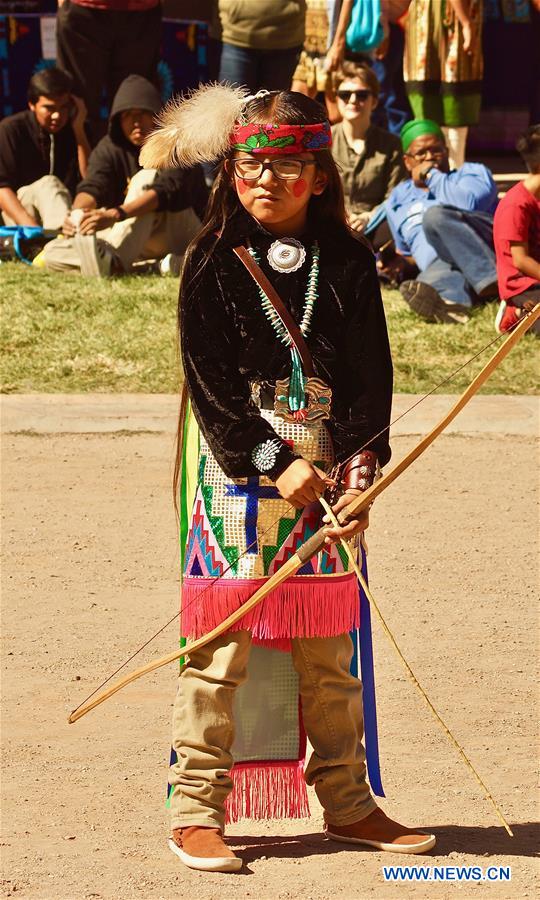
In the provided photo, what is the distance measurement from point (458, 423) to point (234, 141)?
3826mm

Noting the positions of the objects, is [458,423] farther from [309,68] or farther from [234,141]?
[309,68]

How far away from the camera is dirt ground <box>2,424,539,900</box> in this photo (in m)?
3.41

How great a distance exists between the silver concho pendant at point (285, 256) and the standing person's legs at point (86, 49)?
24.2ft

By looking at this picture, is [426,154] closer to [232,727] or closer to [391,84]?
[391,84]

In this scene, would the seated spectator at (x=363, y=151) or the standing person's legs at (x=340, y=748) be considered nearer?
the standing person's legs at (x=340, y=748)

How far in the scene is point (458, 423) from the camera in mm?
7055

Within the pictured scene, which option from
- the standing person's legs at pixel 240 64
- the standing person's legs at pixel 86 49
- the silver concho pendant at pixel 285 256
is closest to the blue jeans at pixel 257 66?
the standing person's legs at pixel 240 64

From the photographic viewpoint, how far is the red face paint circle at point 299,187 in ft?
11.0

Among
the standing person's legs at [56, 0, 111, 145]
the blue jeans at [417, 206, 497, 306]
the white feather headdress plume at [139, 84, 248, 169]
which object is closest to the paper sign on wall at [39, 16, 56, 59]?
the standing person's legs at [56, 0, 111, 145]

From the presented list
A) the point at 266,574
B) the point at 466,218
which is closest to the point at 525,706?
the point at 266,574

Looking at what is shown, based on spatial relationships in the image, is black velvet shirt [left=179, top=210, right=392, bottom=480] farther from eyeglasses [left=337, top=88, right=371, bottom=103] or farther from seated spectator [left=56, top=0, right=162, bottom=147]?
seated spectator [left=56, top=0, right=162, bottom=147]

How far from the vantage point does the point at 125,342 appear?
809 cm

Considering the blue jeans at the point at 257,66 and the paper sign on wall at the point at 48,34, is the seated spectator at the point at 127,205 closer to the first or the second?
the blue jeans at the point at 257,66

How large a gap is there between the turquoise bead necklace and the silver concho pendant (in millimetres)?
29
